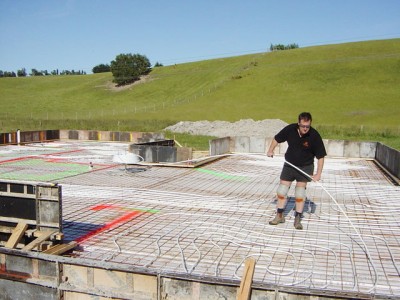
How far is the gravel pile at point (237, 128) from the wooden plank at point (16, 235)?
17.8 meters

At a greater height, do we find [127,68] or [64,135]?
[127,68]

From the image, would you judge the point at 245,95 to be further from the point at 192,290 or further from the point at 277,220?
the point at 192,290

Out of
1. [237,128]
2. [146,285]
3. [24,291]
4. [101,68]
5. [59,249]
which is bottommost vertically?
[24,291]

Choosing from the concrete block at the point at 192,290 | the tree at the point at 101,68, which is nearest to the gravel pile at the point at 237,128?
the concrete block at the point at 192,290

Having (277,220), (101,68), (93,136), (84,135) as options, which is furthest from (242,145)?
(101,68)

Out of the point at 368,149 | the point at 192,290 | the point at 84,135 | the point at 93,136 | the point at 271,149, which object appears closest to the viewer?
the point at 192,290

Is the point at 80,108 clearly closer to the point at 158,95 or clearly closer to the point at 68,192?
the point at 158,95

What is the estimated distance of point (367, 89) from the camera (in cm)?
4478

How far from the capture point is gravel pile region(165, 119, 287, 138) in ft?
75.8

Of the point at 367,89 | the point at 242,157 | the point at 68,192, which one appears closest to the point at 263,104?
the point at 367,89

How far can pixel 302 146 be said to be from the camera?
238 inches

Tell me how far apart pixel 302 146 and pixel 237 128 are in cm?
1850

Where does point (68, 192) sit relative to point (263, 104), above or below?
below

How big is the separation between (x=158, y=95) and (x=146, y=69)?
1655cm
